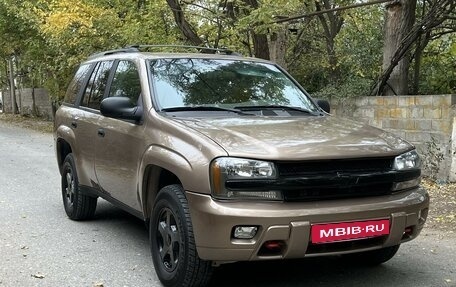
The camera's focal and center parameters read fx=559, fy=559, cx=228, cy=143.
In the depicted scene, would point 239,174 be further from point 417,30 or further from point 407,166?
point 417,30

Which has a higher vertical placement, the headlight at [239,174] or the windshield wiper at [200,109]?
the windshield wiper at [200,109]

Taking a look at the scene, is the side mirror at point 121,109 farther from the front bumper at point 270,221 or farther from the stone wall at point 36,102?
the stone wall at point 36,102

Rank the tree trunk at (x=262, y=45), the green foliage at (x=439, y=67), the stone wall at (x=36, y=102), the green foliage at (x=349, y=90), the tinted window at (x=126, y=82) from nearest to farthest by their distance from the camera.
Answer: the tinted window at (x=126, y=82), the green foliage at (x=439, y=67), the green foliage at (x=349, y=90), the tree trunk at (x=262, y=45), the stone wall at (x=36, y=102)

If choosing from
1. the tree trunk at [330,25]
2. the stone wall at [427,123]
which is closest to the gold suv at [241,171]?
the stone wall at [427,123]

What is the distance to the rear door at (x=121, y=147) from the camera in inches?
184

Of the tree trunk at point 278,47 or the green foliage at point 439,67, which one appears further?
the tree trunk at point 278,47

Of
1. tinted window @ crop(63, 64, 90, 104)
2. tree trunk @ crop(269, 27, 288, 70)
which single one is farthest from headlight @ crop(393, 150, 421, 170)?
tree trunk @ crop(269, 27, 288, 70)

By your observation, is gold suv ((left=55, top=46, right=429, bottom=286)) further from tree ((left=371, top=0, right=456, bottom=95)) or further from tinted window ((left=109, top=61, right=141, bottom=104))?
Answer: tree ((left=371, top=0, right=456, bottom=95))

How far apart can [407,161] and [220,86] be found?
5.75 feet

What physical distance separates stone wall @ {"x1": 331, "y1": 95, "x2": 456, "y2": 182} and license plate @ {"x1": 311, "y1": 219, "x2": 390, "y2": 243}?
15.5 feet

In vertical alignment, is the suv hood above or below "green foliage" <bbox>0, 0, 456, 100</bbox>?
below

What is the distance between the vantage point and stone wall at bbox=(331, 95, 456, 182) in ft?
26.5

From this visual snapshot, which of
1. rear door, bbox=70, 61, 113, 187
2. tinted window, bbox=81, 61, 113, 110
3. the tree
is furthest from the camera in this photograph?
the tree

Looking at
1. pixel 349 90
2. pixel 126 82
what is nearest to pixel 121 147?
pixel 126 82
